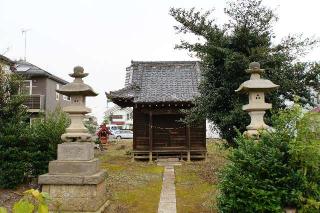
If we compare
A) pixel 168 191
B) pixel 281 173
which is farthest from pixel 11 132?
pixel 281 173

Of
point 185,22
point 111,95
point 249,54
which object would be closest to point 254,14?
point 249,54

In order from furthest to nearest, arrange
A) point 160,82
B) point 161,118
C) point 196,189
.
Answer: point 160,82 < point 161,118 < point 196,189

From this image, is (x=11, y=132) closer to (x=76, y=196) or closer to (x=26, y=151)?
(x=26, y=151)

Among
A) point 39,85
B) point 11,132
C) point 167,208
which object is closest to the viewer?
point 167,208

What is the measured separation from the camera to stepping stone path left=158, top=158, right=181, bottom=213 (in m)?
9.44

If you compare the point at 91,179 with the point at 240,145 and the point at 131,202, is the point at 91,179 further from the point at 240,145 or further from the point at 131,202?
the point at 240,145

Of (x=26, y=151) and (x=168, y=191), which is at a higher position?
(x=26, y=151)

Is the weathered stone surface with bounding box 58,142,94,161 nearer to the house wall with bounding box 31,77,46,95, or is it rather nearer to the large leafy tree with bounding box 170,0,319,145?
the large leafy tree with bounding box 170,0,319,145

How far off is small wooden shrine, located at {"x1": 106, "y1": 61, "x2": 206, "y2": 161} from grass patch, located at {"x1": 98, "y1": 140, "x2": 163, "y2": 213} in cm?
169

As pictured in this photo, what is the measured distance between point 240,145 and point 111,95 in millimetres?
12799

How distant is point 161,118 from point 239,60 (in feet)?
32.5

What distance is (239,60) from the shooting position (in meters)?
11.4

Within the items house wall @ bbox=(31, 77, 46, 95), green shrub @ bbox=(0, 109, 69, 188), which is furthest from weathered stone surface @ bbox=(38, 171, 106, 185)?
house wall @ bbox=(31, 77, 46, 95)

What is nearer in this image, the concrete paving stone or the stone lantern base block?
the stone lantern base block
